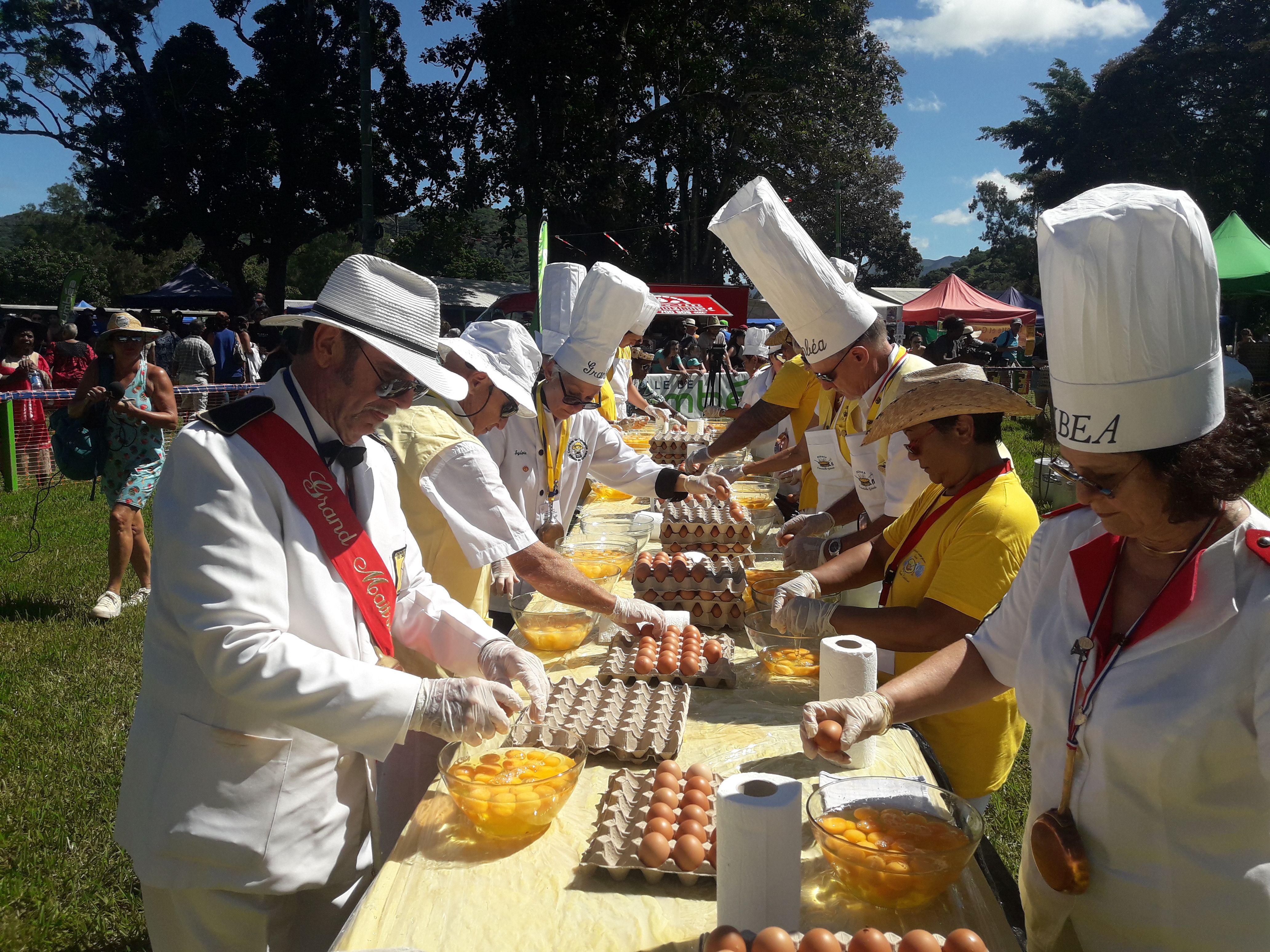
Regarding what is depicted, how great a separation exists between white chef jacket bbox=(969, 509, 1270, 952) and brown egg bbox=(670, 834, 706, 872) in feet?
2.32

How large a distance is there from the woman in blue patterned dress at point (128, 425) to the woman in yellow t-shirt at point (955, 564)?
5272 mm

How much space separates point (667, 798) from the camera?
1.82 metres

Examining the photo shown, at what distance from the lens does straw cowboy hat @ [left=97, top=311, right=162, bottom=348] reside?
601 cm

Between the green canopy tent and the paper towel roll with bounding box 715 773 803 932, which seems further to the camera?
the green canopy tent

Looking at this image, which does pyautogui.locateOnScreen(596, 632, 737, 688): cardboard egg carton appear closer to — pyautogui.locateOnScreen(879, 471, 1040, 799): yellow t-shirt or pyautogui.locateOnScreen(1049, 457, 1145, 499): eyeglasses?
pyautogui.locateOnScreen(879, 471, 1040, 799): yellow t-shirt

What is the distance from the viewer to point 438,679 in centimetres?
185

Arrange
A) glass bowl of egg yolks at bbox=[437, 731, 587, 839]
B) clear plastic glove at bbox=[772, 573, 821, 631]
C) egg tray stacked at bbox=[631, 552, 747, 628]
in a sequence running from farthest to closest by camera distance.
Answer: egg tray stacked at bbox=[631, 552, 747, 628], clear plastic glove at bbox=[772, 573, 821, 631], glass bowl of egg yolks at bbox=[437, 731, 587, 839]

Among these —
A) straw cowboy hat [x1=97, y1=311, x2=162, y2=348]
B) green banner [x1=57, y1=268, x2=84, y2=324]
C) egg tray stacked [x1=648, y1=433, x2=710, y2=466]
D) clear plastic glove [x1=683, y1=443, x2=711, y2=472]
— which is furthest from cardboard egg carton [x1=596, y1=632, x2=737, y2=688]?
green banner [x1=57, y1=268, x2=84, y2=324]

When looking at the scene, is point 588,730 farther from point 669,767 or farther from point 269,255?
point 269,255

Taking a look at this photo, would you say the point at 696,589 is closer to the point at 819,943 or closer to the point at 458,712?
the point at 458,712

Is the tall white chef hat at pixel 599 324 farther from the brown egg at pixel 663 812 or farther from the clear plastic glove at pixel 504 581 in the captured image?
the brown egg at pixel 663 812

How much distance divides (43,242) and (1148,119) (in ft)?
217

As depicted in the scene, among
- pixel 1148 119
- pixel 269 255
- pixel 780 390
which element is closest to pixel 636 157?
pixel 269 255

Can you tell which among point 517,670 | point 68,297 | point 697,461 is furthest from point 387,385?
point 68,297
